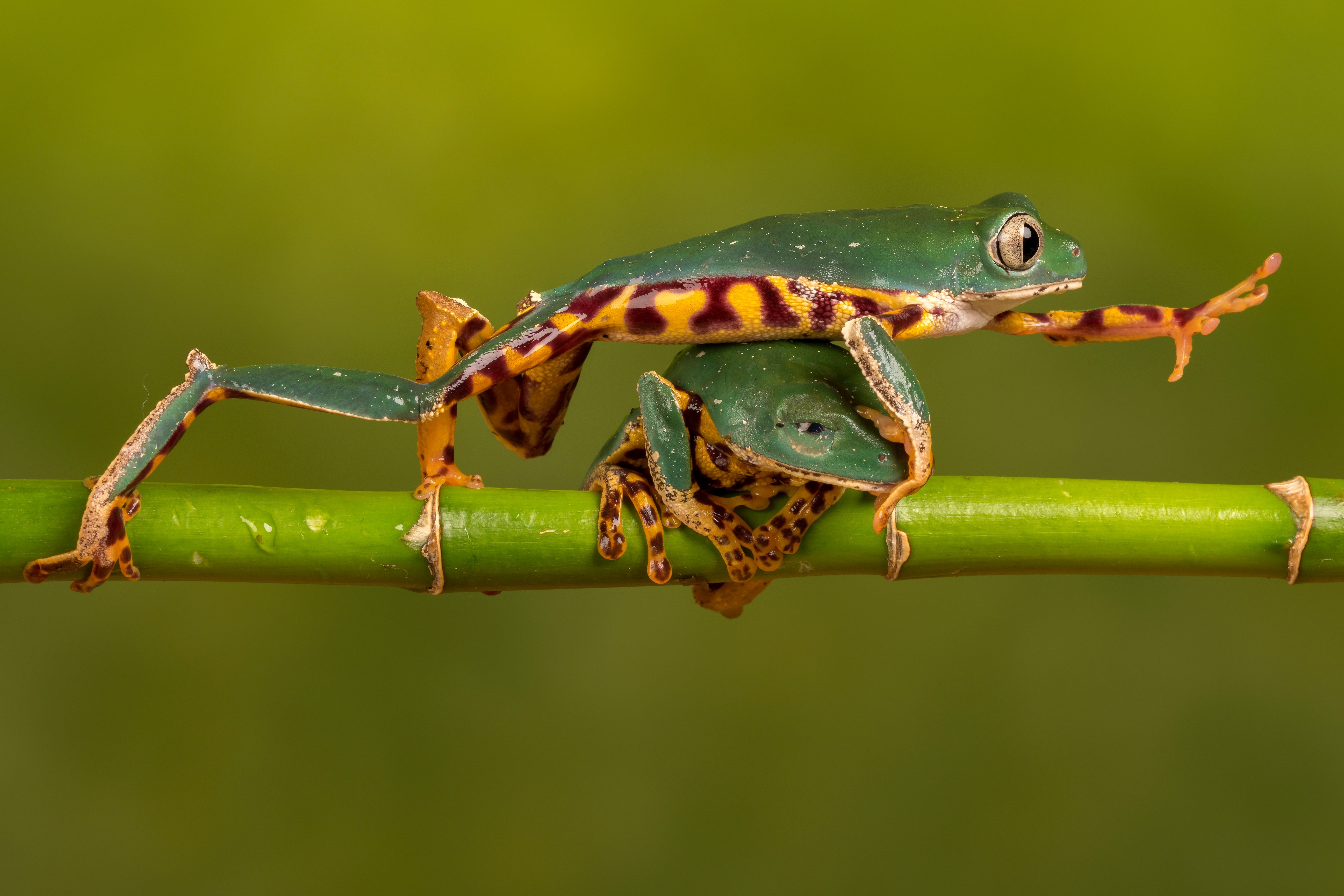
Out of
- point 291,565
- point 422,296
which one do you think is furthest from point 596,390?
point 291,565

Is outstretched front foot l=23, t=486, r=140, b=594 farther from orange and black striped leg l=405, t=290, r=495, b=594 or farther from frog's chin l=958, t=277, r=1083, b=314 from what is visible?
frog's chin l=958, t=277, r=1083, b=314

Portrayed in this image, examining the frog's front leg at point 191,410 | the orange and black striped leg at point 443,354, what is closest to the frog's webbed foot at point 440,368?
the orange and black striped leg at point 443,354

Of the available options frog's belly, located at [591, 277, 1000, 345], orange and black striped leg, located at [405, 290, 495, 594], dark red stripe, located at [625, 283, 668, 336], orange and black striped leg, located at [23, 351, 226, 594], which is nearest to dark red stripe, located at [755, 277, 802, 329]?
frog's belly, located at [591, 277, 1000, 345]

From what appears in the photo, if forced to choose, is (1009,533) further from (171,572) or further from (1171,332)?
(171,572)

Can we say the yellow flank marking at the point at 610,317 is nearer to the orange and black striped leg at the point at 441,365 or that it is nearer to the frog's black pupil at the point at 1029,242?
the orange and black striped leg at the point at 441,365

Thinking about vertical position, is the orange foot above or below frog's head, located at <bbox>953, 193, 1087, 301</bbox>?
below
